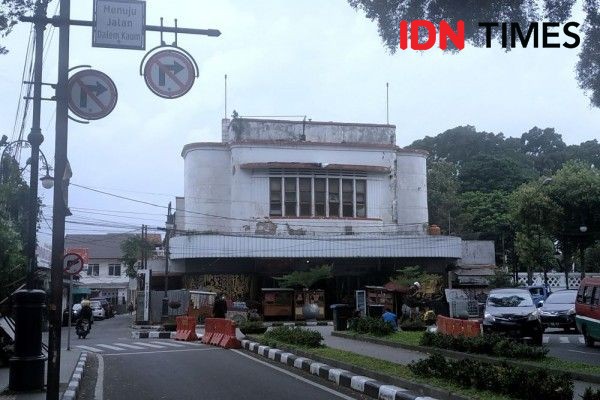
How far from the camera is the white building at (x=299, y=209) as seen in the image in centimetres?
4288

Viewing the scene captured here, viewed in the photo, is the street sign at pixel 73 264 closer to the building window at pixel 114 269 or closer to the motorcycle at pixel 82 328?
the motorcycle at pixel 82 328

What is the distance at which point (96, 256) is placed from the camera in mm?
81938

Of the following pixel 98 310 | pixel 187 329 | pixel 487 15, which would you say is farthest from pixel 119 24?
pixel 98 310

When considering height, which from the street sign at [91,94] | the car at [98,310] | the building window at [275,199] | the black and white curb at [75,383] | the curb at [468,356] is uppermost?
the building window at [275,199]

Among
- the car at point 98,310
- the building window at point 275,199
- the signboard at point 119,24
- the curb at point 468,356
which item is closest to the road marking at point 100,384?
the signboard at point 119,24

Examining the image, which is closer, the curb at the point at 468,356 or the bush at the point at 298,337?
the curb at the point at 468,356

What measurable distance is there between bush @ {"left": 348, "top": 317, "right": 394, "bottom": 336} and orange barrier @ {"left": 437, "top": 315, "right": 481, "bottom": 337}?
64.7 inches

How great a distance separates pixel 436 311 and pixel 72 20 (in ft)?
75.2

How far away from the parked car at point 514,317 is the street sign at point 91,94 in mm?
14034

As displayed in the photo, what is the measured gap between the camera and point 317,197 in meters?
45.7

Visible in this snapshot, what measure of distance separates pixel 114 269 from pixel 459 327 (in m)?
69.5

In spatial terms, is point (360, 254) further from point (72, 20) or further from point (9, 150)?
point (72, 20)

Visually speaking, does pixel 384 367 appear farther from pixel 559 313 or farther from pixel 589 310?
pixel 559 313

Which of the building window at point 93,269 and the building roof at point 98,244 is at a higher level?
the building roof at point 98,244
